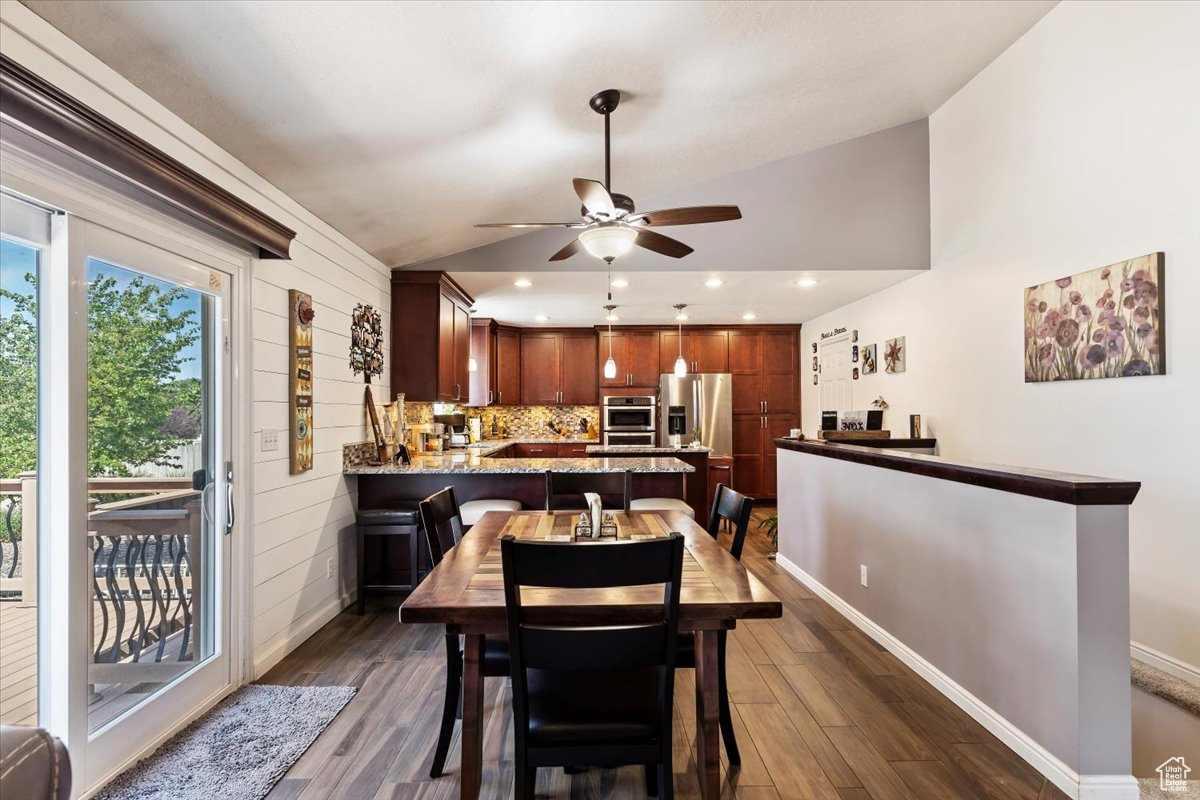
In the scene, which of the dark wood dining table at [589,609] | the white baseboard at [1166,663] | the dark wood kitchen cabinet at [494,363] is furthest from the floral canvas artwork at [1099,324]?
the dark wood kitchen cabinet at [494,363]

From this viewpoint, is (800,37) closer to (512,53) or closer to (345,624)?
(512,53)

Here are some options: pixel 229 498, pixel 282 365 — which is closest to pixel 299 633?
pixel 229 498

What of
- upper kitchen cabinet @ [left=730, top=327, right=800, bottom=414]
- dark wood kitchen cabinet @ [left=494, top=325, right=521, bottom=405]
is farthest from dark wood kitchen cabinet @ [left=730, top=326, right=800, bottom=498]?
dark wood kitchen cabinet @ [left=494, top=325, right=521, bottom=405]

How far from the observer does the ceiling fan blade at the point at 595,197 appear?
2.29 m

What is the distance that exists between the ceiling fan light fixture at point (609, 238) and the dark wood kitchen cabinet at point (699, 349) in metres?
4.92

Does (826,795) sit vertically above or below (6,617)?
below

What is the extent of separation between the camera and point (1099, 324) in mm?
3074

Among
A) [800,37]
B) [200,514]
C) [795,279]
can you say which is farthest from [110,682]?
[795,279]

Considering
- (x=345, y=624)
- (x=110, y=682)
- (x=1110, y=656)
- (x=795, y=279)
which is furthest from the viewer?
(x=795, y=279)

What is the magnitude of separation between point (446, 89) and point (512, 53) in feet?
1.06

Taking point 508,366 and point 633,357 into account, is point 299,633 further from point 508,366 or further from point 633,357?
point 633,357

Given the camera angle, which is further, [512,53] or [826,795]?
[512,53]

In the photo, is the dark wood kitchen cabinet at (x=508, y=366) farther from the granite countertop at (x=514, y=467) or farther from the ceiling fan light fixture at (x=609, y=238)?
the ceiling fan light fixture at (x=609, y=238)

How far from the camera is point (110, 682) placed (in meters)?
1.99
